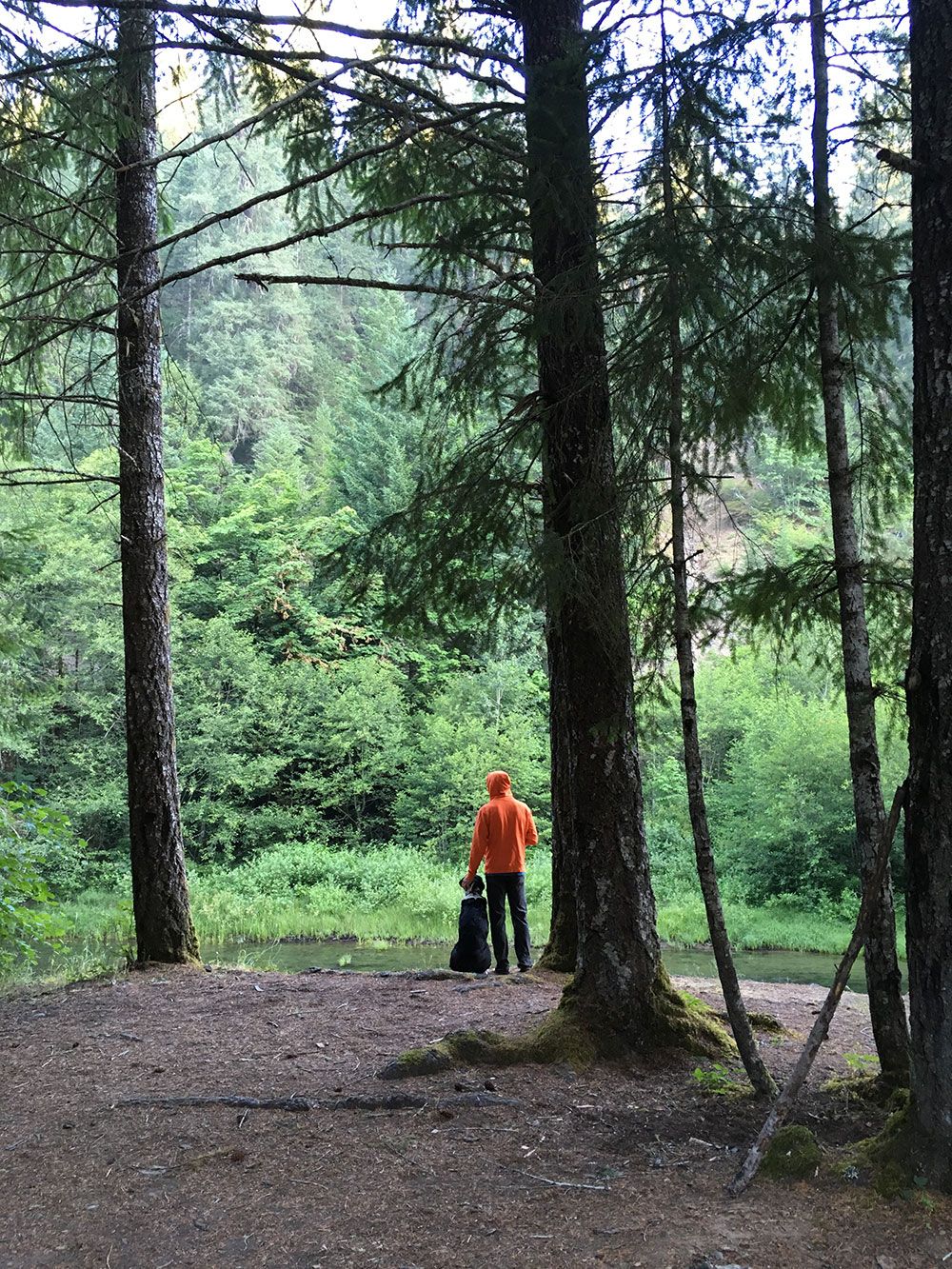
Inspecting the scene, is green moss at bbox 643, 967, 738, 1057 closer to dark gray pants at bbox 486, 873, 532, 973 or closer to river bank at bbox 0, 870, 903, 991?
dark gray pants at bbox 486, 873, 532, 973

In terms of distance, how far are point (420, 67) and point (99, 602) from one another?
48.0 feet

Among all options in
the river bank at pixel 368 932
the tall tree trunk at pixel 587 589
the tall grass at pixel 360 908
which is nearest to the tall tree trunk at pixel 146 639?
the river bank at pixel 368 932

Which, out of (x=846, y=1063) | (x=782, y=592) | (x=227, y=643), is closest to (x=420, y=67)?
(x=782, y=592)

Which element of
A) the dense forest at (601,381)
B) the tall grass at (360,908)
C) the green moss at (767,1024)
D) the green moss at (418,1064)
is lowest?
the tall grass at (360,908)

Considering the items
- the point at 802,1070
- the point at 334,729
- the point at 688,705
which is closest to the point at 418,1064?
the point at 802,1070

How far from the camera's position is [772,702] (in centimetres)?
1845

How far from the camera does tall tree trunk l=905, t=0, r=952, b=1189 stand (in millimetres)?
2992

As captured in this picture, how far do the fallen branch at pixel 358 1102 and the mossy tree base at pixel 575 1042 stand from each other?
0.33 meters

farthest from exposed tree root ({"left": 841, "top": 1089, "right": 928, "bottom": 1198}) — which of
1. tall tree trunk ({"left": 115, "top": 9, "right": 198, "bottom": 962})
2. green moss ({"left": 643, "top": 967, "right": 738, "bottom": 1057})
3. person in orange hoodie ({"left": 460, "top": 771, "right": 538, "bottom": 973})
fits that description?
tall tree trunk ({"left": 115, "top": 9, "right": 198, "bottom": 962})

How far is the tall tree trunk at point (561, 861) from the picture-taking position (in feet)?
20.7

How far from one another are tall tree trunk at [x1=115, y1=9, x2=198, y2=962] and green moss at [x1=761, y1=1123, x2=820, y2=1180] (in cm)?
524

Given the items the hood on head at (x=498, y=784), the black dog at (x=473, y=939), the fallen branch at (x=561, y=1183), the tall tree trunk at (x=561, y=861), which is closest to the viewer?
the fallen branch at (x=561, y=1183)

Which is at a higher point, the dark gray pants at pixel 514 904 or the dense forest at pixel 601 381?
the dense forest at pixel 601 381

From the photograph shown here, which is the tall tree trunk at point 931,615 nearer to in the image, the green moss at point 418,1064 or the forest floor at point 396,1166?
the forest floor at point 396,1166
